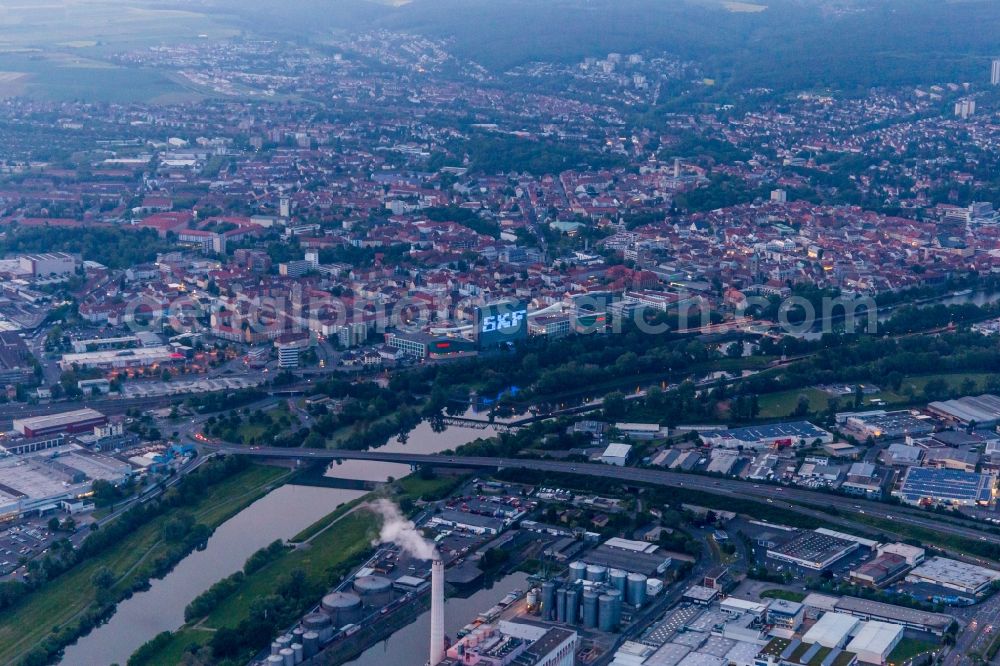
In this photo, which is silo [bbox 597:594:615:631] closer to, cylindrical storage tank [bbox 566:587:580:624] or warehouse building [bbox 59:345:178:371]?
cylindrical storage tank [bbox 566:587:580:624]

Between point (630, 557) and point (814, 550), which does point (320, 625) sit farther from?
point (814, 550)

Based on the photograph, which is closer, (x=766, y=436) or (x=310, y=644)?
(x=310, y=644)

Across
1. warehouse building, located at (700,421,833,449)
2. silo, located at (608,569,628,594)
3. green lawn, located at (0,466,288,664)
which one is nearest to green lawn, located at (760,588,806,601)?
silo, located at (608,569,628,594)

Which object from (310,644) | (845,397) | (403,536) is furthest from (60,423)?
(845,397)

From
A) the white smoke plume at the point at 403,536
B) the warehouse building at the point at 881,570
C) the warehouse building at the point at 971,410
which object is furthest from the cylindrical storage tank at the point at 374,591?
the warehouse building at the point at 971,410

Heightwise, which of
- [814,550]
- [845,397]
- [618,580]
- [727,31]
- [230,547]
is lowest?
[230,547]

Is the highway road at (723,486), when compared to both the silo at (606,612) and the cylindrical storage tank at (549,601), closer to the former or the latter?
the silo at (606,612)
